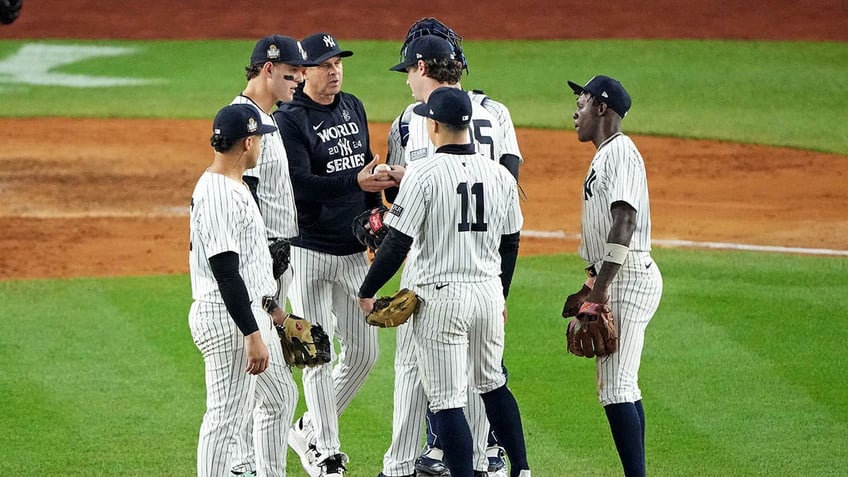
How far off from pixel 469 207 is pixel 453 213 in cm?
7

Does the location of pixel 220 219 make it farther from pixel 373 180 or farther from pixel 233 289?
pixel 373 180

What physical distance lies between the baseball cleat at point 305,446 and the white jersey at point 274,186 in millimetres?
1093

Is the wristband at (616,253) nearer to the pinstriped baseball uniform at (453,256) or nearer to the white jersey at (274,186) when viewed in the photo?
the pinstriped baseball uniform at (453,256)

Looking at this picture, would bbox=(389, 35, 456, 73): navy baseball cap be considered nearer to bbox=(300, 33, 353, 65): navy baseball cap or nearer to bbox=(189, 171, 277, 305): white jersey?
bbox=(300, 33, 353, 65): navy baseball cap

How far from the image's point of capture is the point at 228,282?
477 cm

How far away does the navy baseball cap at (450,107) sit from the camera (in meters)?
5.06

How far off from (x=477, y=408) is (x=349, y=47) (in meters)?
16.5

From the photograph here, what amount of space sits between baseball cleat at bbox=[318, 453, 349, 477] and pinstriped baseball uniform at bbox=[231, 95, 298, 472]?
0.40 metres

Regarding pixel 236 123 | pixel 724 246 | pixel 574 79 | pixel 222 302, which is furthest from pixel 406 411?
pixel 574 79

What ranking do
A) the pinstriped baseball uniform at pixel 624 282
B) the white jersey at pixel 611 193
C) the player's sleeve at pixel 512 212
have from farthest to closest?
the pinstriped baseball uniform at pixel 624 282, the white jersey at pixel 611 193, the player's sleeve at pixel 512 212

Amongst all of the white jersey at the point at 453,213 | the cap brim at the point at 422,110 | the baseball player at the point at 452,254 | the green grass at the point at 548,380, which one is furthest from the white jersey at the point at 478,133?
the green grass at the point at 548,380

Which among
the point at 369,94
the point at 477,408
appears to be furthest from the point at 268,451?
the point at 369,94

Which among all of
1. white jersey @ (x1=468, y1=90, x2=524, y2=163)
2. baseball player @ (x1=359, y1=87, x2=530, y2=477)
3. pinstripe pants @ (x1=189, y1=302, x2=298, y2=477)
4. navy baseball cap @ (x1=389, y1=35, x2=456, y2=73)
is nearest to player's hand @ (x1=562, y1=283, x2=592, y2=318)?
baseball player @ (x1=359, y1=87, x2=530, y2=477)

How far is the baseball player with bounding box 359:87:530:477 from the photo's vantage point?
510cm
